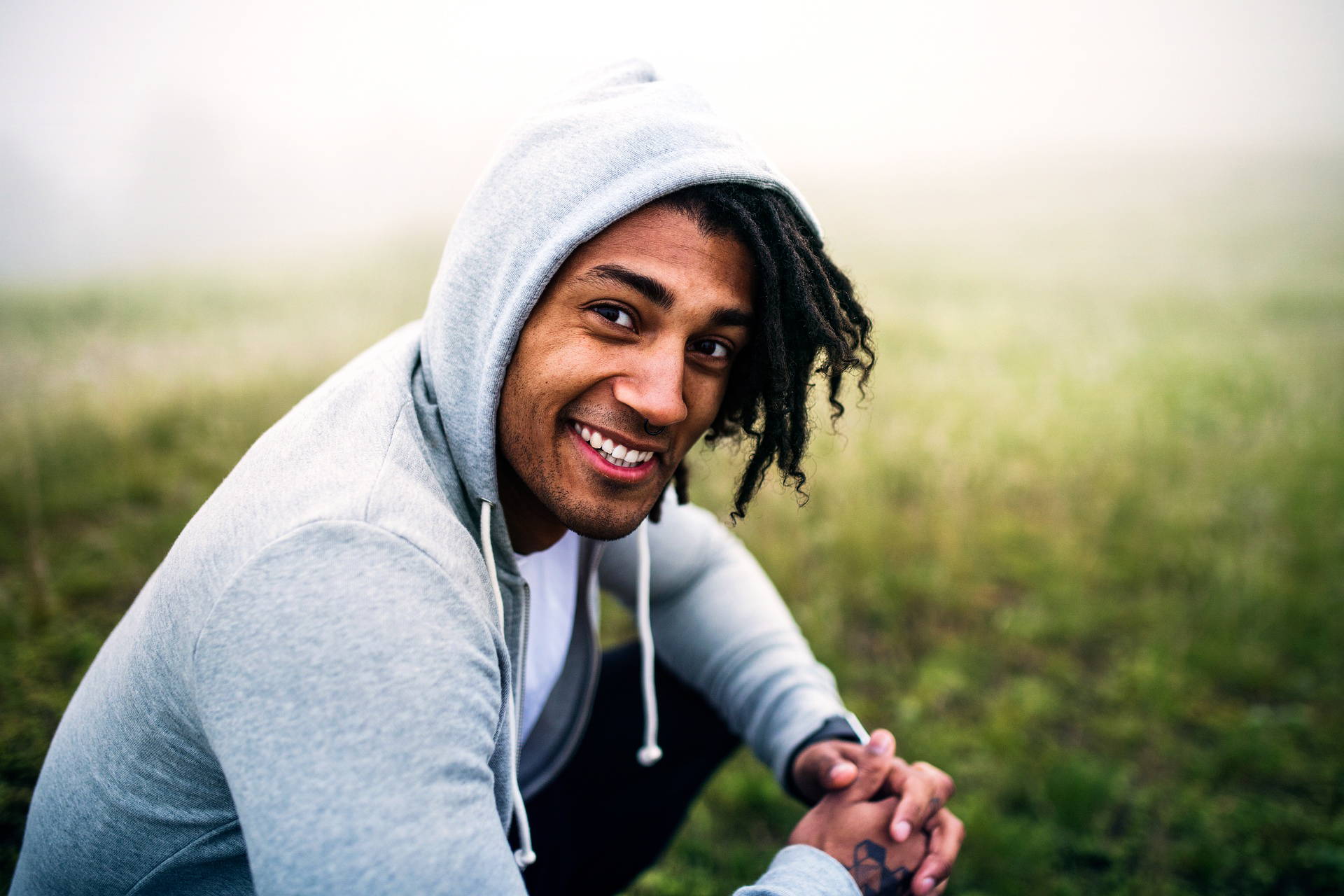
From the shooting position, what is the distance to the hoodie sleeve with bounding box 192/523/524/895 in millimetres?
1015

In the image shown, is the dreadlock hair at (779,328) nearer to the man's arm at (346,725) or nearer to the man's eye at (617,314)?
the man's eye at (617,314)

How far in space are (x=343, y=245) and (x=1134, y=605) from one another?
464 inches

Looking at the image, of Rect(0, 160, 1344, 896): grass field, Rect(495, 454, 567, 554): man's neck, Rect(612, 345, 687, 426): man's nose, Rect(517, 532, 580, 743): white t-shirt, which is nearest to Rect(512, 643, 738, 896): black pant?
Rect(517, 532, 580, 743): white t-shirt

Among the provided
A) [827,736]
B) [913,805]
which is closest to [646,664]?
[827,736]

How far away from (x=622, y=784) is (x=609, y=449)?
39.9 inches

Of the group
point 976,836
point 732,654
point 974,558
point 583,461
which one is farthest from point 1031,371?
point 583,461

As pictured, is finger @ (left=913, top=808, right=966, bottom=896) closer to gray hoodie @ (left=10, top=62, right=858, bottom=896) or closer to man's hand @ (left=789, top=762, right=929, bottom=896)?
man's hand @ (left=789, top=762, right=929, bottom=896)

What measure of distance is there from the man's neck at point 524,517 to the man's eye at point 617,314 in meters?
0.38

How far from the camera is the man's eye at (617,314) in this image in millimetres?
1527

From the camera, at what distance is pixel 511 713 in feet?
4.63

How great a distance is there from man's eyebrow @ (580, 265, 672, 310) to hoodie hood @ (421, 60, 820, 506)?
61 millimetres

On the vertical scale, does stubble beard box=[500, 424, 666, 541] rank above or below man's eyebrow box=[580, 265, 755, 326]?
below

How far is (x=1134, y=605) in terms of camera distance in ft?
12.1

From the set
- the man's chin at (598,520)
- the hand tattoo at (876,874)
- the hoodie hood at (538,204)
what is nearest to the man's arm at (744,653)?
the hand tattoo at (876,874)
